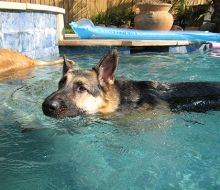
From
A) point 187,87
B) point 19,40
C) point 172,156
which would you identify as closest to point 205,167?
point 172,156

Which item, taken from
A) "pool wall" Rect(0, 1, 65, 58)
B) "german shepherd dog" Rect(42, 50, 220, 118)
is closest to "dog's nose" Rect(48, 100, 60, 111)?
"german shepherd dog" Rect(42, 50, 220, 118)

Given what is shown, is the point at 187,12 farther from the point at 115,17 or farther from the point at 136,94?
the point at 136,94

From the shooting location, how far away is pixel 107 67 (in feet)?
16.9

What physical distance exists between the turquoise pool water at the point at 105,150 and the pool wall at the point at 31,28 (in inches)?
130

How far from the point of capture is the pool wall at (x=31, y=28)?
9.12 m

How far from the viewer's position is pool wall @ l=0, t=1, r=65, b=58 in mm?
9117

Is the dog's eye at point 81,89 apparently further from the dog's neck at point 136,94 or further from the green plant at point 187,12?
the green plant at point 187,12

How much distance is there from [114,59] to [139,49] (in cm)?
766

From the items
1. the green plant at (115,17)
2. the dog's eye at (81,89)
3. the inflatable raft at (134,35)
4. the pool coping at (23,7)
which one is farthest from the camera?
the green plant at (115,17)

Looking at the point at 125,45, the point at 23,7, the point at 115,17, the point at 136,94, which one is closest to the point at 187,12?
the point at 115,17

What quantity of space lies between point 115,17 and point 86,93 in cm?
1500

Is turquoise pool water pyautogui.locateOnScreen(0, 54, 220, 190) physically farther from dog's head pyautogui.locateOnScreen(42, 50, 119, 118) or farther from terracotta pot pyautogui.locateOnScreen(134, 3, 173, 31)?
terracotta pot pyautogui.locateOnScreen(134, 3, 173, 31)

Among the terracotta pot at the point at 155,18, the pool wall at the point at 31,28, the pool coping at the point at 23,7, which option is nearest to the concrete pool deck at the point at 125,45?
the pool wall at the point at 31,28

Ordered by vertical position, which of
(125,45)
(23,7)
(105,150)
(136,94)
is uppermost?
(23,7)
